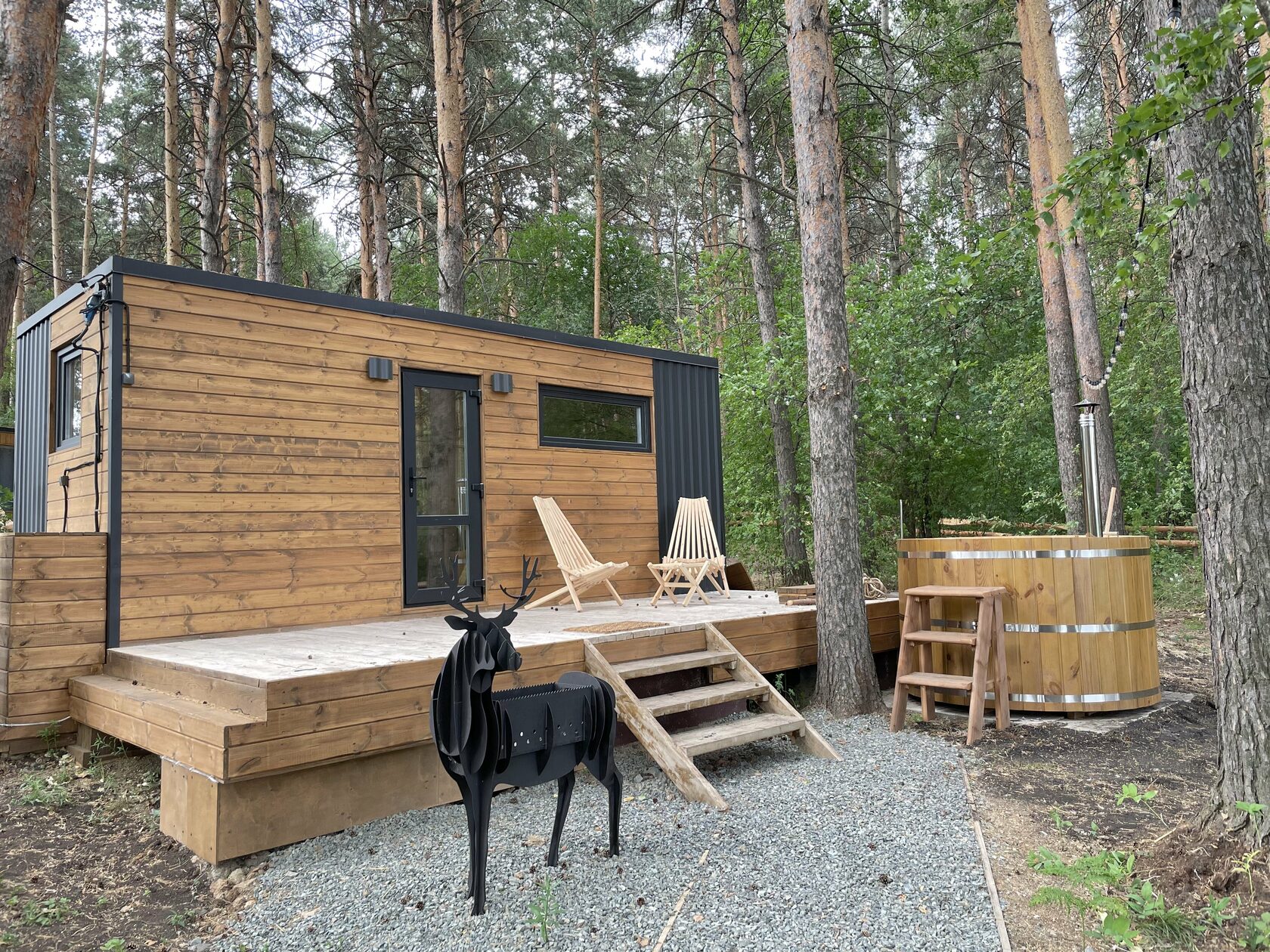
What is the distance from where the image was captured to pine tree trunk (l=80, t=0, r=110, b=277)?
13.3 meters

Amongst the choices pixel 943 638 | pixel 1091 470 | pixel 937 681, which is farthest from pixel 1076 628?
pixel 1091 470

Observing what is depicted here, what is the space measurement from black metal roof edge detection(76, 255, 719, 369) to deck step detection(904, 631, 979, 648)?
3598 mm

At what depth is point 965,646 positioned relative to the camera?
5156 mm

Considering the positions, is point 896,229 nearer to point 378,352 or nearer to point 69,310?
point 378,352

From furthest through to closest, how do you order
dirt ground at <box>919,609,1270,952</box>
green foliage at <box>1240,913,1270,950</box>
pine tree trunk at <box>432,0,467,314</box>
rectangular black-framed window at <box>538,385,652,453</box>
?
pine tree trunk at <box>432,0,467,314</box> < rectangular black-framed window at <box>538,385,652,453</box> < dirt ground at <box>919,609,1270,952</box> < green foliage at <box>1240,913,1270,950</box>

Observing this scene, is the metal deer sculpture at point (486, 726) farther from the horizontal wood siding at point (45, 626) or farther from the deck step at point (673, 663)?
the horizontal wood siding at point (45, 626)

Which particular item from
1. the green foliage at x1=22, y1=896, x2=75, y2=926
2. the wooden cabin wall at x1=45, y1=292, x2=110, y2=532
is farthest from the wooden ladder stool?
the wooden cabin wall at x1=45, y1=292, x2=110, y2=532

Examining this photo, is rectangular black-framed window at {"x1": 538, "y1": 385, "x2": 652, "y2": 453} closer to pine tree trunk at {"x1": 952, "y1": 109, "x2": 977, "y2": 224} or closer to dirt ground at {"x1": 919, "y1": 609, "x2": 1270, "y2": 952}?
dirt ground at {"x1": 919, "y1": 609, "x2": 1270, "y2": 952}

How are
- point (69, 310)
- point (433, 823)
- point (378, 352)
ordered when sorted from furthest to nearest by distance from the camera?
point (378, 352)
point (69, 310)
point (433, 823)

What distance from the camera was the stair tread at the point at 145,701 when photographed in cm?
322

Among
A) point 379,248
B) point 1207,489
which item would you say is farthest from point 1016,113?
point 1207,489

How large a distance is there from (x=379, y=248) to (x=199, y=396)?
7157 millimetres

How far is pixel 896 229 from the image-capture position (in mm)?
13242

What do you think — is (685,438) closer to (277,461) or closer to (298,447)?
(298,447)
